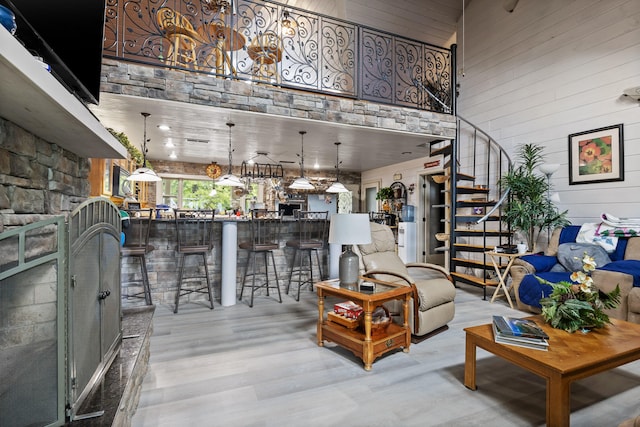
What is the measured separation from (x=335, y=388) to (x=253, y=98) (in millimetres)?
3190

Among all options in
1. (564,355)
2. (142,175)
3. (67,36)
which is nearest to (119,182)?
(142,175)

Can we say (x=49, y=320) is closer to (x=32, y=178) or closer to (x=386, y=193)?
(x=32, y=178)

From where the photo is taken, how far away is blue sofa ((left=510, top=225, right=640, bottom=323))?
117 inches

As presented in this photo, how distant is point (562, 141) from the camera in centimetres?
451

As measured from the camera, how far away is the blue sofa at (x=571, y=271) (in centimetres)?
298

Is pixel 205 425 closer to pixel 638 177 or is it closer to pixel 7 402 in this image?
pixel 7 402

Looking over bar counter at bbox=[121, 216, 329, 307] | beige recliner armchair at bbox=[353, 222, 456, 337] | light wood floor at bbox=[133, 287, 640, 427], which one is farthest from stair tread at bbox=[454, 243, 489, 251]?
bar counter at bbox=[121, 216, 329, 307]

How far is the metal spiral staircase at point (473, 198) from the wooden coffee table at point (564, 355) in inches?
99.3

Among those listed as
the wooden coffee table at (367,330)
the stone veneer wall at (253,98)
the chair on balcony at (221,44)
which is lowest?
the wooden coffee table at (367,330)

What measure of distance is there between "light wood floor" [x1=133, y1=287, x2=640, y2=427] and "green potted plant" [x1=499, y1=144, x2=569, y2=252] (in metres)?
2.27

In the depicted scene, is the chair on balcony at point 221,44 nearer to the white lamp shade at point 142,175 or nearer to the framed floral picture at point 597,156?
the white lamp shade at point 142,175

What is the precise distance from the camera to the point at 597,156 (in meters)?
4.09

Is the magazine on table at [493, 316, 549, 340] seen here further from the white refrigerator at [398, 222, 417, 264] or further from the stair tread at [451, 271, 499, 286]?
the white refrigerator at [398, 222, 417, 264]

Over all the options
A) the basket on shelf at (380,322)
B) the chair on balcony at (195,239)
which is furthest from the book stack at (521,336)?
the chair on balcony at (195,239)
